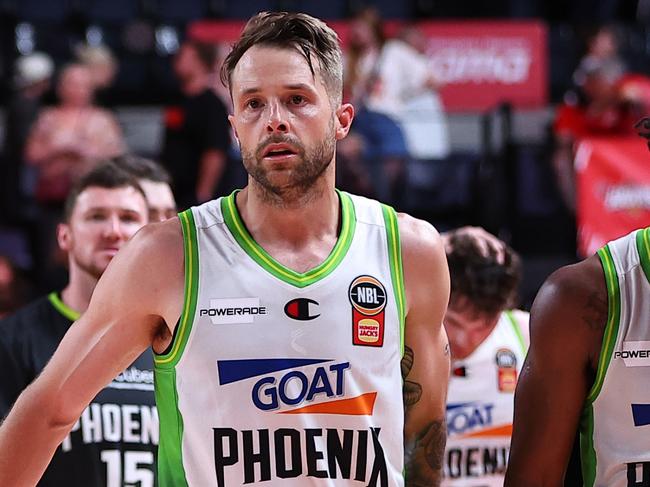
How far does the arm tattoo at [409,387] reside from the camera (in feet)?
10.5

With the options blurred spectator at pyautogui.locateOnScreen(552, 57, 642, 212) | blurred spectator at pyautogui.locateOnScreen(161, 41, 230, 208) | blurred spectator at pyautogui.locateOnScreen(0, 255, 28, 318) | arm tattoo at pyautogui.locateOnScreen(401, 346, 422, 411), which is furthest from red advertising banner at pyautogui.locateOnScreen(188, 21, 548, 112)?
arm tattoo at pyautogui.locateOnScreen(401, 346, 422, 411)

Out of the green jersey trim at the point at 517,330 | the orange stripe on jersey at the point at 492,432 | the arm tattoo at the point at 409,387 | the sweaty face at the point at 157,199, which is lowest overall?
the orange stripe on jersey at the point at 492,432

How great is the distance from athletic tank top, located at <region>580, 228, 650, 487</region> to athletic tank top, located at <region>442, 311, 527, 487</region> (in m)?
1.55

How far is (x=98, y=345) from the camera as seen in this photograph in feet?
9.87

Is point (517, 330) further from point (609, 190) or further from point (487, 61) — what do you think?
point (487, 61)

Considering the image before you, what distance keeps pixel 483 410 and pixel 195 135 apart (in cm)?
423

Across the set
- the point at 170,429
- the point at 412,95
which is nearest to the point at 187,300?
the point at 170,429

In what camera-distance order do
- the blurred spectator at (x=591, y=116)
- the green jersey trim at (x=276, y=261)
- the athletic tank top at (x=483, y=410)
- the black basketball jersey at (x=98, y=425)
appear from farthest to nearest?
the blurred spectator at (x=591, y=116) < the athletic tank top at (x=483, y=410) < the black basketball jersey at (x=98, y=425) < the green jersey trim at (x=276, y=261)

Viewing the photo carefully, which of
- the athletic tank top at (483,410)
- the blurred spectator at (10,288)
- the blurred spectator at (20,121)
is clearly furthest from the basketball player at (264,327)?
the blurred spectator at (20,121)

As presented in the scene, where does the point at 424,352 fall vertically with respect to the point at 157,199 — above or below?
below

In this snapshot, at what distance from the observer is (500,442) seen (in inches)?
181

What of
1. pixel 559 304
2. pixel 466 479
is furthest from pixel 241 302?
pixel 466 479

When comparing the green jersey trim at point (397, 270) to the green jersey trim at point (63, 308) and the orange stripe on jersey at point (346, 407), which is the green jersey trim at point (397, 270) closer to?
the orange stripe on jersey at point (346, 407)

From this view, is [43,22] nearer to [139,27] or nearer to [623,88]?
[139,27]
